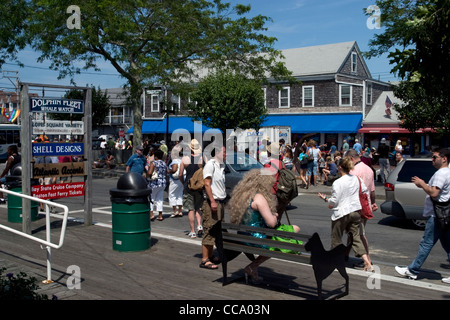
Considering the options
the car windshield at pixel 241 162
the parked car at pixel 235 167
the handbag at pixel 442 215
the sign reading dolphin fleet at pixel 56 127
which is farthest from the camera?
the car windshield at pixel 241 162

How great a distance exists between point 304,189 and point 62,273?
40.7 ft

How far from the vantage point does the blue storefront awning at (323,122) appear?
1307 inches

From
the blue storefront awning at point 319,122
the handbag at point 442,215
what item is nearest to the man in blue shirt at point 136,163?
the handbag at point 442,215

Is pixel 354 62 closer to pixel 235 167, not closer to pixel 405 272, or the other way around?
pixel 235 167

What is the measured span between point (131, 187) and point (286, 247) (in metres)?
3.10

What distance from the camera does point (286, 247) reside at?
17.1 feet

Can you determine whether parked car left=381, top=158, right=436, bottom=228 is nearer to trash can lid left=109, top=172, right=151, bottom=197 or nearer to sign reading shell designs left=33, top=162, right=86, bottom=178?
trash can lid left=109, top=172, right=151, bottom=197

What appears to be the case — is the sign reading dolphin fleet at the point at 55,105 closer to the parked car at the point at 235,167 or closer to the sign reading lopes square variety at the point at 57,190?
the sign reading lopes square variety at the point at 57,190

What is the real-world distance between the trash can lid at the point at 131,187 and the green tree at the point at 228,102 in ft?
66.5

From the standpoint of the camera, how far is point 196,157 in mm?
9000

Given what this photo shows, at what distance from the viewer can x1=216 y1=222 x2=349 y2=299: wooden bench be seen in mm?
4980

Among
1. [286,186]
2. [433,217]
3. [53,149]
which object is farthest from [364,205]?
[53,149]
